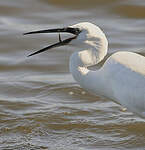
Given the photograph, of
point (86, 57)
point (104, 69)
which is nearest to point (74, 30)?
point (86, 57)

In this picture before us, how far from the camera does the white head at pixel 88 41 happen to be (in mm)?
6117

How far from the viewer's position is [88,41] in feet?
20.2

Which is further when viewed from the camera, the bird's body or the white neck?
the bird's body

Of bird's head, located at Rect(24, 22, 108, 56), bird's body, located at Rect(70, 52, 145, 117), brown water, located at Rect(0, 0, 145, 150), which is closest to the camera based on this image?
bird's head, located at Rect(24, 22, 108, 56)

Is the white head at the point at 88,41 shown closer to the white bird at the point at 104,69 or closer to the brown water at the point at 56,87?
the white bird at the point at 104,69

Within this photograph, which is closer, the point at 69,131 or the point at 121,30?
the point at 69,131

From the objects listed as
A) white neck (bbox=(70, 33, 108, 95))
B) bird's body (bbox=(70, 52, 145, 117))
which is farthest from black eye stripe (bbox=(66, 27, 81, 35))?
bird's body (bbox=(70, 52, 145, 117))

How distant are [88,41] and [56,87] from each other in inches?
85.8

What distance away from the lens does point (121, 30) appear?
10.5 m

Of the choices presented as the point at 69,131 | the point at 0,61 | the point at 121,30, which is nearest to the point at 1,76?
the point at 0,61

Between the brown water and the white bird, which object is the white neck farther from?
the brown water

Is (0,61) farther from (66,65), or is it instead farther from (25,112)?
(25,112)

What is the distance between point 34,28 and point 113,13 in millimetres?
1702

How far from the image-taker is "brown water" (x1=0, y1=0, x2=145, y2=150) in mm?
6770
